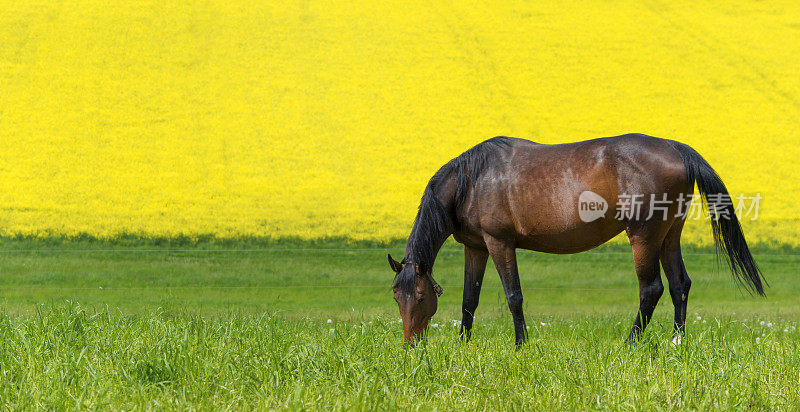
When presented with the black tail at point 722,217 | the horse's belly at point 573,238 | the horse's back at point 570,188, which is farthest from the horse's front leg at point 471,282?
the black tail at point 722,217

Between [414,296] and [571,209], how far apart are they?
1.82 metres

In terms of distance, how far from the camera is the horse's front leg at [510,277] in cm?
649

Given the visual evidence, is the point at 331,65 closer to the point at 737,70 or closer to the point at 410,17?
the point at 410,17

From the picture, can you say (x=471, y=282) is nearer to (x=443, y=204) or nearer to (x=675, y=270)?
(x=443, y=204)

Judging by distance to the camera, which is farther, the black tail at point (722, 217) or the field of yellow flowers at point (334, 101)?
the field of yellow flowers at point (334, 101)

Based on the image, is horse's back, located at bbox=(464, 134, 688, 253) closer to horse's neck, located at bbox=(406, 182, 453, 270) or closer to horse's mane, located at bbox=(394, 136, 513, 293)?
horse's mane, located at bbox=(394, 136, 513, 293)

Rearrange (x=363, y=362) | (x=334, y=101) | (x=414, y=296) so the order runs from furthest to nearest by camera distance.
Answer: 1. (x=334, y=101)
2. (x=414, y=296)
3. (x=363, y=362)

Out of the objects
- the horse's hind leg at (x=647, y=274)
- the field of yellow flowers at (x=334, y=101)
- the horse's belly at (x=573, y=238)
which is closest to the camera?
the horse's hind leg at (x=647, y=274)

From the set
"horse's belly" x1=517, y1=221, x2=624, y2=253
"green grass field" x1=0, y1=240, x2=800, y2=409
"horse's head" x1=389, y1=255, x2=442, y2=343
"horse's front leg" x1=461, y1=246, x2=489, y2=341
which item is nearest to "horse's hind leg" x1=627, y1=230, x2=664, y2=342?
"horse's belly" x1=517, y1=221, x2=624, y2=253

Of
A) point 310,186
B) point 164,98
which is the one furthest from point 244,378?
point 164,98

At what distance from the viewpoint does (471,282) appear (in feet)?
23.4

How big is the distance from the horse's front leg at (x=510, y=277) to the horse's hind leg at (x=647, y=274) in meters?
1.10

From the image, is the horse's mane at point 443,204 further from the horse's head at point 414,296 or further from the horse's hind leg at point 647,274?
the horse's hind leg at point 647,274

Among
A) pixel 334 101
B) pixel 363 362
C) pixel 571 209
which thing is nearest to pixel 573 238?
pixel 571 209
